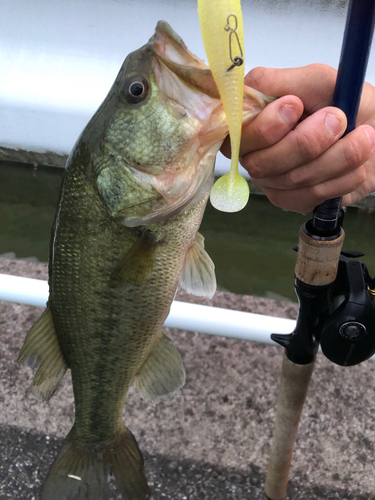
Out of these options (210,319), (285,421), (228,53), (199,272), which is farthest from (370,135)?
(285,421)

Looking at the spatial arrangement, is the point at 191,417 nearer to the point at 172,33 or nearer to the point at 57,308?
the point at 57,308

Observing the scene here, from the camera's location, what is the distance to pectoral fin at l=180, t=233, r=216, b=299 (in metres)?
1.11

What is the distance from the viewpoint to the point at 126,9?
4.45 metres

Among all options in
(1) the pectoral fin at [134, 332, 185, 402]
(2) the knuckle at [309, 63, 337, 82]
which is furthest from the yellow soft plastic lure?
(1) the pectoral fin at [134, 332, 185, 402]

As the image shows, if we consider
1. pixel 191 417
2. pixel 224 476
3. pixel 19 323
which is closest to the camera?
pixel 224 476

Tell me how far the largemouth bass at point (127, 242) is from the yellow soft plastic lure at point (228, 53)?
146mm

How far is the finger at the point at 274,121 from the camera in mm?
854

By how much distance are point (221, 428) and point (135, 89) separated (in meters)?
1.41

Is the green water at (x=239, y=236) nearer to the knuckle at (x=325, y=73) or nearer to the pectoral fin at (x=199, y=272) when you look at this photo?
the pectoral fin at (x=199, y=272)

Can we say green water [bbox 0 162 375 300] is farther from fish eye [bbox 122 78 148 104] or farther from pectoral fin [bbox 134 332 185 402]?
fish eye [bbox 122 78 148 104]

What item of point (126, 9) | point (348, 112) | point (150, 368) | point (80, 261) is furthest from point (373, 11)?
point (126, 9)

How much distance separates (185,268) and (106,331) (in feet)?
0.91

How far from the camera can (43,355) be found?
1.20m

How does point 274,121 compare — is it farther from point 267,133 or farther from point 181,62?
point 181,62
